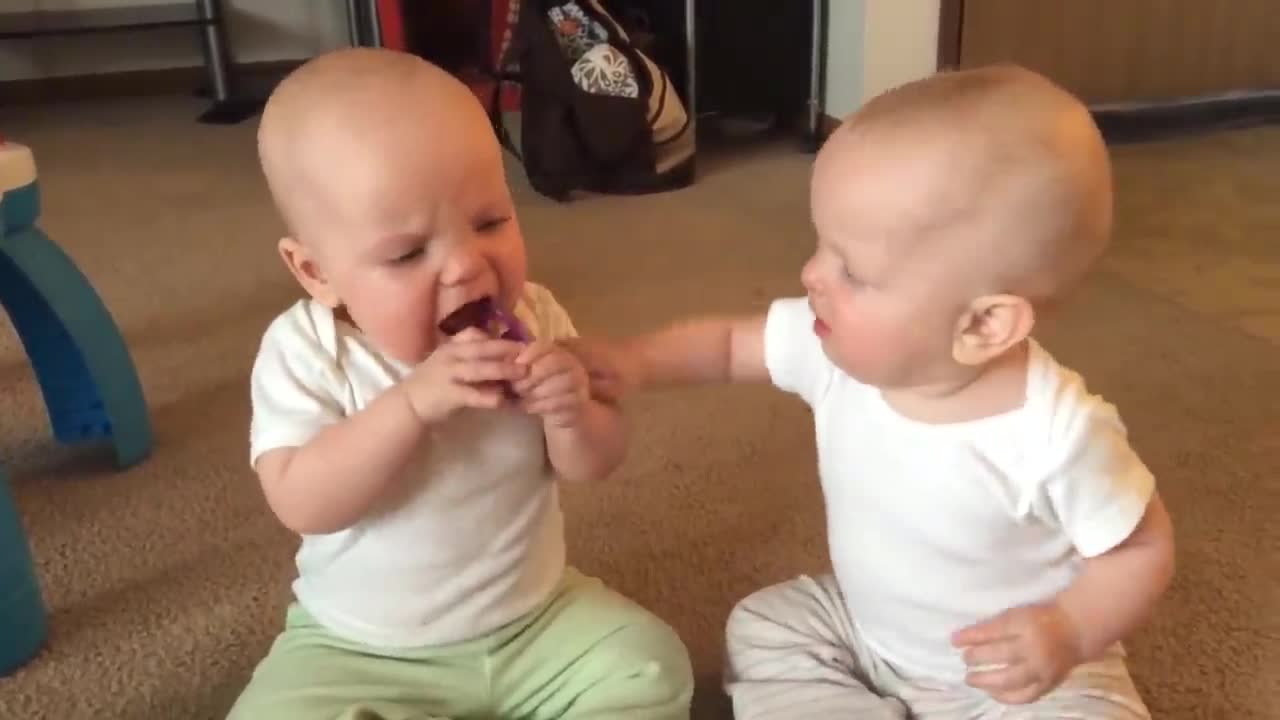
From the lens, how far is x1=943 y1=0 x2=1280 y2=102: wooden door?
2.23m

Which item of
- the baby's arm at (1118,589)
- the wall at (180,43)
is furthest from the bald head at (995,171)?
the wall at (180,43)

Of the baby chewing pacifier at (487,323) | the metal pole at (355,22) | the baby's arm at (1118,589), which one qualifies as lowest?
the metal pole at (355,22)

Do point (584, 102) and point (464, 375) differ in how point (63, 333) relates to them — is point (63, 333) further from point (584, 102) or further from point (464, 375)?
point (584, 102)

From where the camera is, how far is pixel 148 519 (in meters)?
1.05

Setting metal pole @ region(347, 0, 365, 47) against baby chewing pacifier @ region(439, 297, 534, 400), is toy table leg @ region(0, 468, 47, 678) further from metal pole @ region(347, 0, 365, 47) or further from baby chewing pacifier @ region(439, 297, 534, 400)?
metal pole @ region(347, 0, 365, 47)

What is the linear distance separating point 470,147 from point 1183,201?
4.98ft

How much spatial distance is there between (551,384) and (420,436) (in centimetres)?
7

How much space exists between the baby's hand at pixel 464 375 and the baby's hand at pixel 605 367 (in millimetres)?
82

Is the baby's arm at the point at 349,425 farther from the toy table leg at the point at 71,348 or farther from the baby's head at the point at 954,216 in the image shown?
the toy table leg at the point at 71,348

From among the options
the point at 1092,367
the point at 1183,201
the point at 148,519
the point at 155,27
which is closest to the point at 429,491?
the point at 148,519

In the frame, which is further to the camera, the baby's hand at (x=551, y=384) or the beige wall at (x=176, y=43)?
the beige wall at (x=176, y=43)

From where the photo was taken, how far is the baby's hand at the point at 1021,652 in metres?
0.63

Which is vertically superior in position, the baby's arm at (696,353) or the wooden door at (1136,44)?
the baby's arm at (696,353)

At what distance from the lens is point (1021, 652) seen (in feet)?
2.07
